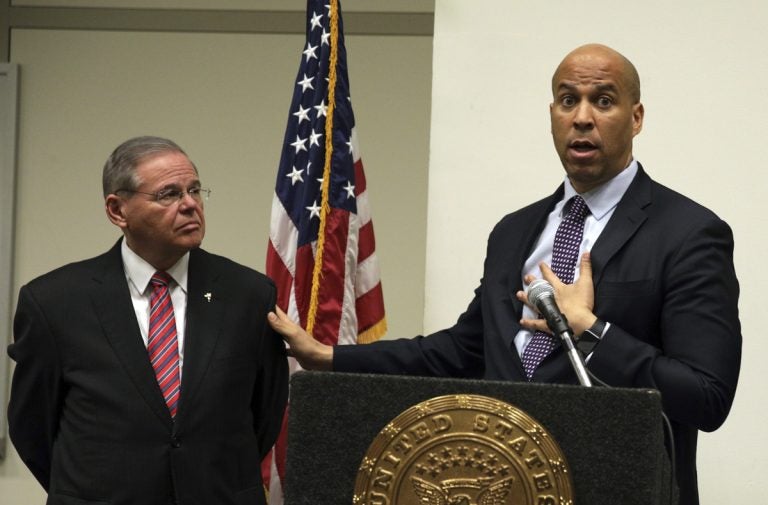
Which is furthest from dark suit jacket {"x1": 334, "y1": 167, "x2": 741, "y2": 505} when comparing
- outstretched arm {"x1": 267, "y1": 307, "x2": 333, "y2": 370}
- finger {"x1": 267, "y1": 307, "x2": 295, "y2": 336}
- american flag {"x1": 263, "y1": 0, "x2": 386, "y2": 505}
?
american flag {"x1": 263, "y1": 0, "x2": 386, "y2": 505}

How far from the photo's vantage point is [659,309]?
231 cm

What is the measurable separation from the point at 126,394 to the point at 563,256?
41.0 inches

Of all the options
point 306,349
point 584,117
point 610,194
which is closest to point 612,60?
point 584,117

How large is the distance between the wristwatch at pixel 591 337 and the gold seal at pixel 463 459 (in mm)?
457

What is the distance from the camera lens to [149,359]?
2.63 meters

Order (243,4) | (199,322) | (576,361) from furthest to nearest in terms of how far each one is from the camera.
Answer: (243,4) → (199,322) → (576,361)

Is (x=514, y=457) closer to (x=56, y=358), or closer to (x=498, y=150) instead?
(x=56, y=358)

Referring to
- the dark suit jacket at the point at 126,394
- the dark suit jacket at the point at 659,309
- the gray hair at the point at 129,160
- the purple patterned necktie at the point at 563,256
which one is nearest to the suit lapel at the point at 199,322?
the dark suit jacket at the point at 126,394

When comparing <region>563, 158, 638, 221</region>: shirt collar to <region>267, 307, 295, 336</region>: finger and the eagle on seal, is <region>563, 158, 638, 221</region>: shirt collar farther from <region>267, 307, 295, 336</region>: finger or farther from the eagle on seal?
A: the eagle on seal

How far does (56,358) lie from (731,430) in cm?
211

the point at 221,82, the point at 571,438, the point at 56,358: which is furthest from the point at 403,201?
the point at 571,438

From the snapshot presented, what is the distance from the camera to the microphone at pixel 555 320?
1900mm

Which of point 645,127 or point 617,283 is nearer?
point 617,283

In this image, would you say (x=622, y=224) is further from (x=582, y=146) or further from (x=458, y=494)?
(x=458, y=494)
